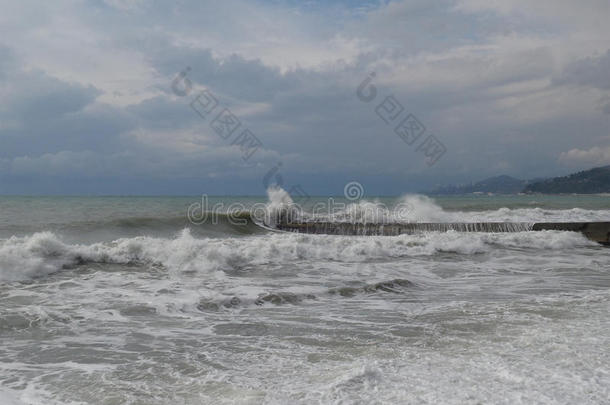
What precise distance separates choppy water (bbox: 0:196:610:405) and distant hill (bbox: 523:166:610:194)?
102 meters

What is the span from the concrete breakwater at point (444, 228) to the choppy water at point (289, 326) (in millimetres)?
5215

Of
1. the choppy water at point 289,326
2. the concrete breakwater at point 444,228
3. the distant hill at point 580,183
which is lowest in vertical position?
the choppy water at point 289,326

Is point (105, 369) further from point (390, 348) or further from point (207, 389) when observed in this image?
point (390, 348)

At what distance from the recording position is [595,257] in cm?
1398

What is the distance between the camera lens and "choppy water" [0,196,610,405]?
13.1ft

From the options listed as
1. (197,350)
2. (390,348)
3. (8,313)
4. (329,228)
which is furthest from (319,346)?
(329,228)

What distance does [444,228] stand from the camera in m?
18.8

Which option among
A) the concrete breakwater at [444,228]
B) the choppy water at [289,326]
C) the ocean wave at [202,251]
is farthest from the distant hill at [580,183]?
the choppy water at [289,326]

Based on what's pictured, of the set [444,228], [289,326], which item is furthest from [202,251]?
[444,228]

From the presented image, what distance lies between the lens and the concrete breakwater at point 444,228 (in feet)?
58.7

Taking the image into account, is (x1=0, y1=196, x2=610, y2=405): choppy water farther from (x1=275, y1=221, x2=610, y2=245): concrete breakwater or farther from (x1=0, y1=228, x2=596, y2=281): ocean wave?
(x1=275, y1=221, x2=610, y2=245): concrete breakwater

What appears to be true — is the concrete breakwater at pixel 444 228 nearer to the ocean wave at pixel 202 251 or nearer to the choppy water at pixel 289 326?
the ocean wave at pixel 202 251

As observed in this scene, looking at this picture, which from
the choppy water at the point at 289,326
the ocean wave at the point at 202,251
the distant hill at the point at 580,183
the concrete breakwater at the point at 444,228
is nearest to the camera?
the choppy water at the point at 289,326

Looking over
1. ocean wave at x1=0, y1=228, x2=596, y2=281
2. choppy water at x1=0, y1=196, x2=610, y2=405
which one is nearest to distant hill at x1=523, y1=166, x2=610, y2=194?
ocean wave at x1=0, y1=228, x2=596, y2=281
